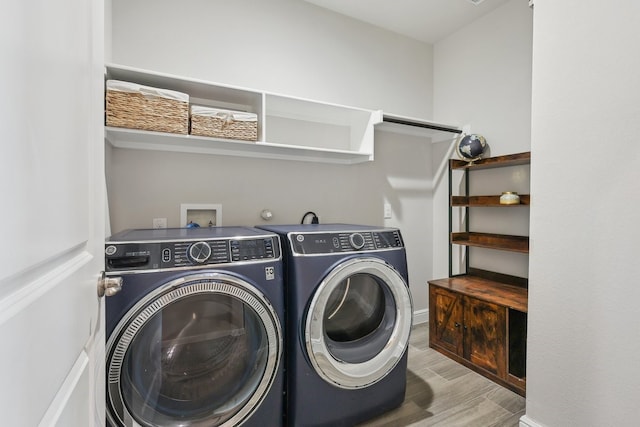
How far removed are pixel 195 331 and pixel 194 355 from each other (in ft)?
0.36

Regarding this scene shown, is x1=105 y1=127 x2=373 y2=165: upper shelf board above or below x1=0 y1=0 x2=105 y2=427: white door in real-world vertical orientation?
above

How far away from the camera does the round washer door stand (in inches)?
47.6

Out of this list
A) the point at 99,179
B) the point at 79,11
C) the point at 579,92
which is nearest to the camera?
the point at 79,11

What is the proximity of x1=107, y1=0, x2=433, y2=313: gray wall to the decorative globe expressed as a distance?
523mm

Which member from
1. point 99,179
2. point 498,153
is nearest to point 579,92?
point 498,153

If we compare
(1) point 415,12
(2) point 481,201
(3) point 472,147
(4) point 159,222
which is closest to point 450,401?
(2) point 481,201

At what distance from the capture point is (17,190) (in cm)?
36

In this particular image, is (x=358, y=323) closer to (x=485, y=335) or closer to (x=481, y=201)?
(x=485, y=335)

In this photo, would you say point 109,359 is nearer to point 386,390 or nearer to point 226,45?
point 386,390

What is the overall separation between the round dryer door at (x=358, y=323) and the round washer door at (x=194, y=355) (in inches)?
9.1

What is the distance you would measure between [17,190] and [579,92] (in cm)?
188

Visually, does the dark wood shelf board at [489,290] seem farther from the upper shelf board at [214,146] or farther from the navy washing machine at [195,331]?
the navy washing machine at [195,331]

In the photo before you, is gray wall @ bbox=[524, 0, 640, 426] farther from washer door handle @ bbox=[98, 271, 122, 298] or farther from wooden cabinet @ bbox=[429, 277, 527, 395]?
washer door handle @ bbox=[98, 271, 122, 298]

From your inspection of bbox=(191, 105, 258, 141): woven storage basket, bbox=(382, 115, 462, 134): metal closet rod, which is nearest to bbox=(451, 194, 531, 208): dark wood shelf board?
bbox=(382, 115, 462, 134): metal closet rod
